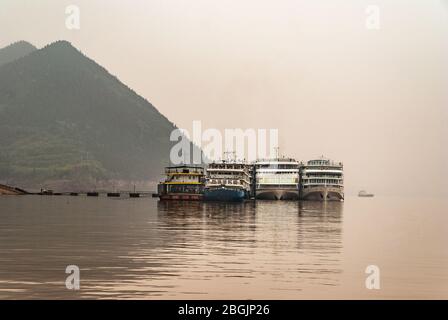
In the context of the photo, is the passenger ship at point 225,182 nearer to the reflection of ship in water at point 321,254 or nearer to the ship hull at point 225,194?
the ship hull at point 225,194

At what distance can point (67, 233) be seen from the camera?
2675 inches

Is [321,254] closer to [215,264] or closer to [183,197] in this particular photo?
[215,264]

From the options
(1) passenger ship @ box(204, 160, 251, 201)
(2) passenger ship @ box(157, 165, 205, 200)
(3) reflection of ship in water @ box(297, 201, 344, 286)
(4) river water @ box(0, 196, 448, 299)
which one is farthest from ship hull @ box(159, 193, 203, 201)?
(4) river water @ box(0, 196, 448, 299)

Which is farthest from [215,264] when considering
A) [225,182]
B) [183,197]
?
[225,182]

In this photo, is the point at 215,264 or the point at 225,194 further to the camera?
the point at 225,194

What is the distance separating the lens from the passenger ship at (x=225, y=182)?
18150 cm

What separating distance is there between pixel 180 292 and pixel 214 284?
9.71ft

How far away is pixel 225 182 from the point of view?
194375 millimetres

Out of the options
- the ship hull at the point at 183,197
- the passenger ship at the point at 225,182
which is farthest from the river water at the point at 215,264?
the ship hull at the point at 183,197

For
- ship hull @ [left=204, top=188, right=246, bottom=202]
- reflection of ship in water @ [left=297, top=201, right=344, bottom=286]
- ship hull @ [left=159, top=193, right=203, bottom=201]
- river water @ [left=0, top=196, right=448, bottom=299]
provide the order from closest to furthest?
river water @ [left=0, top=196, right=448, bottom=299]
reflection of ship in water @ [left=297, top=201, right=344, bottom=286]
ship hull @ [left=204, top=188, right=246, bottom=202]
ship hull @ [left=159, top=193, right=203, bottom=201]

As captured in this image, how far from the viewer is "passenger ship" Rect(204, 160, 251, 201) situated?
182m

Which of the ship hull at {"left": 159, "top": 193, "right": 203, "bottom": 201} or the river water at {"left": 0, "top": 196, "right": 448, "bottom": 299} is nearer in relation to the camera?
the river water at {"left": 0, "top": 196, "right": 448, "bottom": 299}

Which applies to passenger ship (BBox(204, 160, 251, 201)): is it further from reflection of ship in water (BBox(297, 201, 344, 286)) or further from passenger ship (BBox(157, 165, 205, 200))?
reflection of ship in water (BBox(297, 201, 344, 286))

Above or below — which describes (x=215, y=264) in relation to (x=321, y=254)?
above
